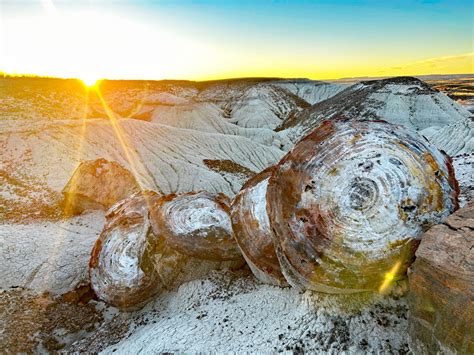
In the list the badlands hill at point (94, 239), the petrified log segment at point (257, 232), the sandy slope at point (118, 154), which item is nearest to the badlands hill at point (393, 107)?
the badlands hill at point (94, 239)

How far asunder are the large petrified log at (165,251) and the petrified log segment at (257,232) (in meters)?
0.94

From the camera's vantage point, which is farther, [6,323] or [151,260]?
[151,260]

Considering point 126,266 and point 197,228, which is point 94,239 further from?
point 197,228

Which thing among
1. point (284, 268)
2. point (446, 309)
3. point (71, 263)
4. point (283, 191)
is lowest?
point (71, 263)

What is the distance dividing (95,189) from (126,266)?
661cm

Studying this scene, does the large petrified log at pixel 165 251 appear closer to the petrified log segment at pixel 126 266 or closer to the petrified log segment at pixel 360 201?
the petrified log segment at pixel 126 266

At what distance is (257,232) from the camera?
5.85 meters

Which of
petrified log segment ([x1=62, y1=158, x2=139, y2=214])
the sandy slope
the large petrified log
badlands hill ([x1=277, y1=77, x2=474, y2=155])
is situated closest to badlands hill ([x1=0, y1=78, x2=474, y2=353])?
the sandy slope

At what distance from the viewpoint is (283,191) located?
→ 14.9 ft

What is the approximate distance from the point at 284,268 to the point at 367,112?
2350 inches

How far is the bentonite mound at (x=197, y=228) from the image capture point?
7.09 meters

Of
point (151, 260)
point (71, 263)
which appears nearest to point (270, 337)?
point (151, 260)

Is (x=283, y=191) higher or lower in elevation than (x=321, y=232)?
higher

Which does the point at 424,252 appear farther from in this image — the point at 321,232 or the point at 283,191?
the point at 283,191
